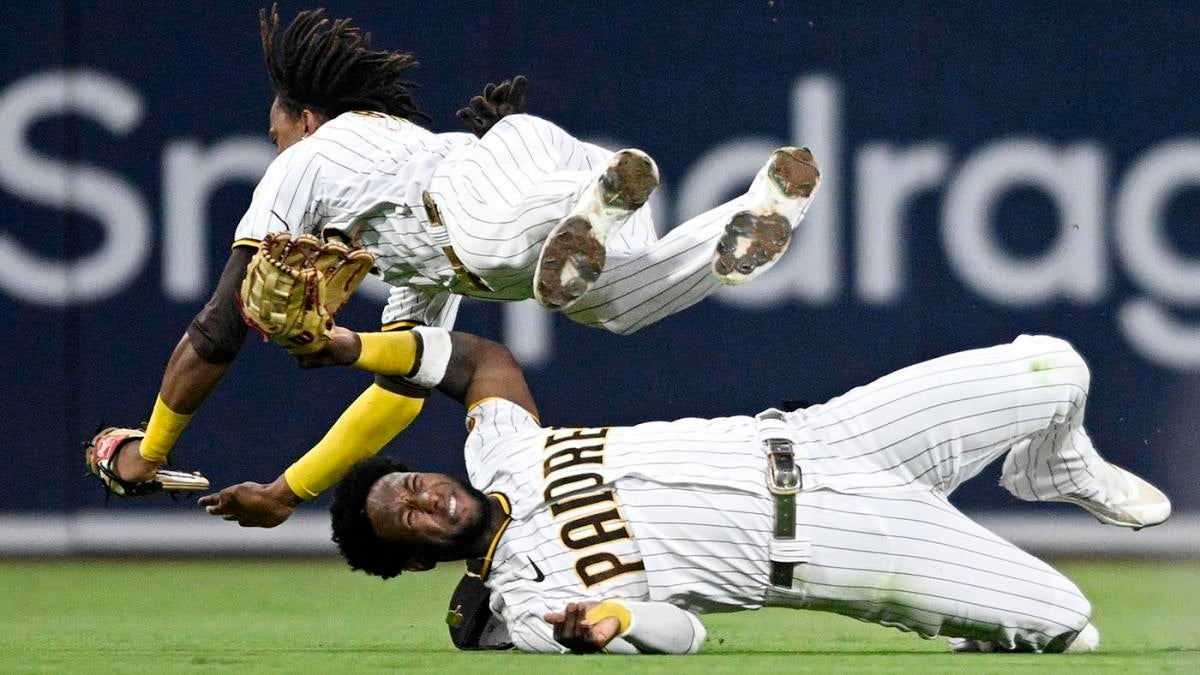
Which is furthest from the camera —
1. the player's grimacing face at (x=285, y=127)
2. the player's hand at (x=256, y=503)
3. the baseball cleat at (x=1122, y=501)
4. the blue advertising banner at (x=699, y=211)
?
the blue advertising banner at (x=699, y=211)

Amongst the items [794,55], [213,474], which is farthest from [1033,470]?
[213,474]

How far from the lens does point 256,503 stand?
5691 mm

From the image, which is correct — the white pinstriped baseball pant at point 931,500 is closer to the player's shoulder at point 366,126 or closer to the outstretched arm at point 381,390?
the outstretched arm at point 381,390

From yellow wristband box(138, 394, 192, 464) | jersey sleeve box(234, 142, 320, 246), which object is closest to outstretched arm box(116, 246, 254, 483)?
yellow wristband box(138, 394, 192, 464)

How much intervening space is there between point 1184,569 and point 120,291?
15.5 ft

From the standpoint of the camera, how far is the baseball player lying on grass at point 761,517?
4602 mm

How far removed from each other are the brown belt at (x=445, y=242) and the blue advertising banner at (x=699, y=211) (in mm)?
3207

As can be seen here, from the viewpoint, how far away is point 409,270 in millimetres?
5691

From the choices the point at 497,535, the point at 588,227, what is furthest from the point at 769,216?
the point at 497,535

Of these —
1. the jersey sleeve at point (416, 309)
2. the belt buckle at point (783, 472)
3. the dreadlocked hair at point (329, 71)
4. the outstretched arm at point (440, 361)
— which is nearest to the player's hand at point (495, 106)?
the dreadlocked hair at point (329, 71)

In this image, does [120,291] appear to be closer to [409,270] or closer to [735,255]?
[409,270]

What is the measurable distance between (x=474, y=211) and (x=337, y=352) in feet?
1.69

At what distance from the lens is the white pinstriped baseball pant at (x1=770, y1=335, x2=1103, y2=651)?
4.65m

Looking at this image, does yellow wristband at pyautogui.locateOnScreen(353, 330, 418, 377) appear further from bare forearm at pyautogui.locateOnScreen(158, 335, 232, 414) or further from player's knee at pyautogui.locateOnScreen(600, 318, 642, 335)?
bare forearm at pyautogui.locateOnScreen(158, 335, 232, 414)
